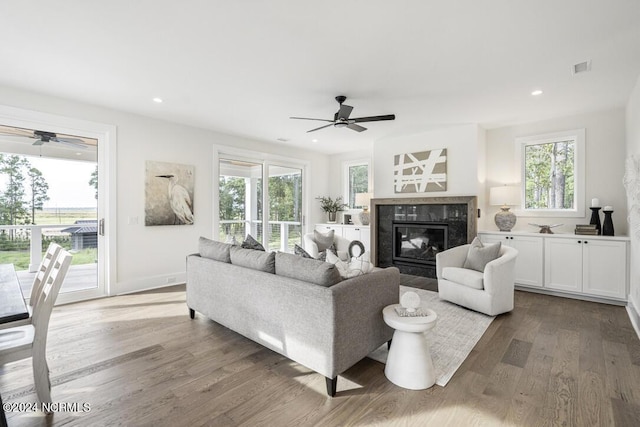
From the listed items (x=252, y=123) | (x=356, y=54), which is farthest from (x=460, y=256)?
(x=252, y=123)

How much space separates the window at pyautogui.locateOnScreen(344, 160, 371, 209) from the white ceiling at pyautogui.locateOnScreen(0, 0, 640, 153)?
281 cm

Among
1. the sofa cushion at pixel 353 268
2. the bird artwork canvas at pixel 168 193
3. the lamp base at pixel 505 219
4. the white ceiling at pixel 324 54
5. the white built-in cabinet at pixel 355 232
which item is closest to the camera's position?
the white ceiling at pixel 324 54

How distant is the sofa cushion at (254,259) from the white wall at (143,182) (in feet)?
7.96

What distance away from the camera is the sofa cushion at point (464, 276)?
357 centimetres

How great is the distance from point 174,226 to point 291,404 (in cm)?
385

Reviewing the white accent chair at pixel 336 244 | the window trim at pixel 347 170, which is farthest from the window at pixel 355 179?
the white accent chair at pixel 336 244

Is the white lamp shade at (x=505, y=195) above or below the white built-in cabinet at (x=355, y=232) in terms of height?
above

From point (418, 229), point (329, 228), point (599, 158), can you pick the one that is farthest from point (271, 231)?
point (599, 158)

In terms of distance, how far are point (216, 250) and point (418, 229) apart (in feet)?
12.4

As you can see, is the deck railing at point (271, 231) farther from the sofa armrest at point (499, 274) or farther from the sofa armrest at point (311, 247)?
the sofa armrest at point (499, 274)

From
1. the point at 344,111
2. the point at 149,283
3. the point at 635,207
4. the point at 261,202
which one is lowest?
the point at 149,283

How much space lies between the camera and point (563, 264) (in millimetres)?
4270

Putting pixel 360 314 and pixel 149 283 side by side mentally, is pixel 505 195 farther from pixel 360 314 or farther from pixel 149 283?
pixel 149 283

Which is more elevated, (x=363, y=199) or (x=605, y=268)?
(x=363, y=199)
